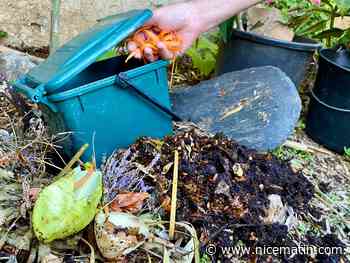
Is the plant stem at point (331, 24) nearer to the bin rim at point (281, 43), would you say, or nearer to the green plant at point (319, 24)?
the green plant at point (319, 24)

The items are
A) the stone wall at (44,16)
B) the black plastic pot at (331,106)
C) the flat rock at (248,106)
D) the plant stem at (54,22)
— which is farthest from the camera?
the stone wall at (44,16)

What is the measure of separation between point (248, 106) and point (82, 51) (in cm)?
75

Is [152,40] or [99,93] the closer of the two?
[99,93]

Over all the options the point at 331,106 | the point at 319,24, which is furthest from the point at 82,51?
the point at 319,24

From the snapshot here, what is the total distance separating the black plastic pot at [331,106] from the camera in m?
2.13

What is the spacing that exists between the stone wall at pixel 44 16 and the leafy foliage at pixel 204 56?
363mm

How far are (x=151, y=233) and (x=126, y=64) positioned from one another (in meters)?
0.64

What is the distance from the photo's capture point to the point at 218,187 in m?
1.36

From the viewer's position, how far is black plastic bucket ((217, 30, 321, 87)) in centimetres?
215

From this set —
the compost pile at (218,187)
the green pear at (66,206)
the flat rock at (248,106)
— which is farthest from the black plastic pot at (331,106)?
the green pear at (66,206)

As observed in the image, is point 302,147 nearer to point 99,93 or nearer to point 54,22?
point 99,93

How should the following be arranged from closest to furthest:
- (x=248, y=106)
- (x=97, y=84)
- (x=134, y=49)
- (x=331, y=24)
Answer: (x=97, y=84) → (x=134, y=49) → (x=248, y=106) → (x=331, y=24)

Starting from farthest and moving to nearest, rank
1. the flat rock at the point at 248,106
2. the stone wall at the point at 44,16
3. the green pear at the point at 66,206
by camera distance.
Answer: the stone wall at the point at 44,16 → the flat rock at the point at 248,106 → the green pear at the point at 66,206

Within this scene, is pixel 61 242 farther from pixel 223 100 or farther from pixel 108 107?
pixel 223 100
